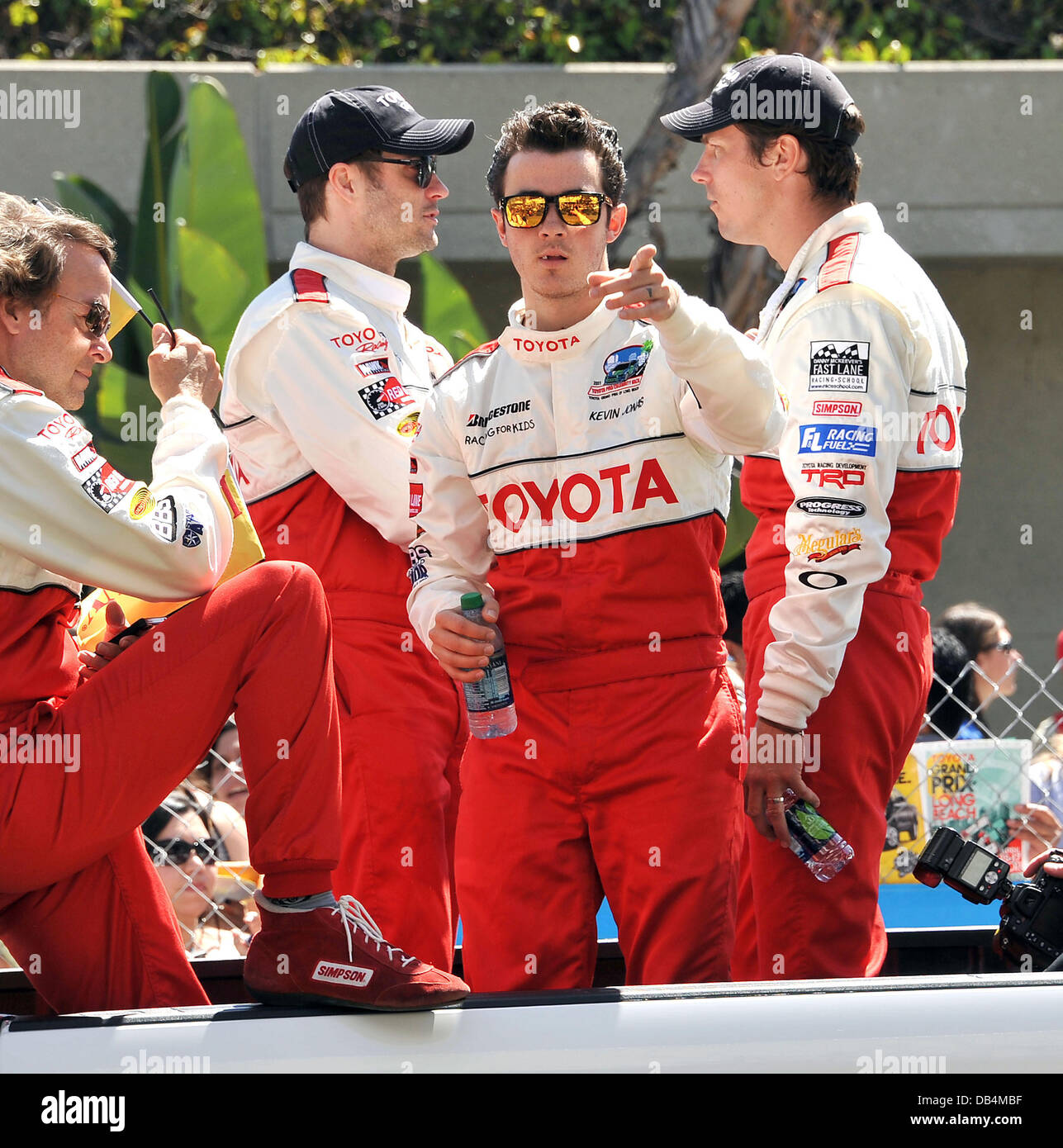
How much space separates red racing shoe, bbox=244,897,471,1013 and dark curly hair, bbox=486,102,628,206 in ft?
4.31

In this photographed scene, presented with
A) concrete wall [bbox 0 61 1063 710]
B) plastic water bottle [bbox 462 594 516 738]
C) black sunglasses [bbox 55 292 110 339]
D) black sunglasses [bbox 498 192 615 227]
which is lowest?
plastic water bottle [bbox 462 594 516 738]

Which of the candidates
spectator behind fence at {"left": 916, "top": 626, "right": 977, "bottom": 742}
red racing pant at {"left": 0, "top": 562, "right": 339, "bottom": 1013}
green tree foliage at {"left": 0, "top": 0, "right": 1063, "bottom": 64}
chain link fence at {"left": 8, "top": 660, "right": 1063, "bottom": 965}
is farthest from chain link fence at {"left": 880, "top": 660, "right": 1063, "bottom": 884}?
green tree foliage at {"left": 0, "top": 0, "right": 1063, "bottom": 64}

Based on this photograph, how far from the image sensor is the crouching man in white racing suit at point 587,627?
2.60 metres

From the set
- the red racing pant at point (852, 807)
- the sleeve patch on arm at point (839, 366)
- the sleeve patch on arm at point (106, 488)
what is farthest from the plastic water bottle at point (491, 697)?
the sleeve patch on arm at point (839, 366)

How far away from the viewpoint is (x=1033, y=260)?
9445 millimetres

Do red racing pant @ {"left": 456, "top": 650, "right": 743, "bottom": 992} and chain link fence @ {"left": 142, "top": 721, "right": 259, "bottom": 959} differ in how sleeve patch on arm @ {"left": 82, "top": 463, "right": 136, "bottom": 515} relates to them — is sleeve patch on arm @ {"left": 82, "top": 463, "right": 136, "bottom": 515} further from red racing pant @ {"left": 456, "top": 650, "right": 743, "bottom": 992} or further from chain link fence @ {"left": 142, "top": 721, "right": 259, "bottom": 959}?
chain link fence @ {"left": 142, "top": 721, "right": 259, "bottom": 959}

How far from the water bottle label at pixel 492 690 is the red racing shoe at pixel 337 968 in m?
0.41

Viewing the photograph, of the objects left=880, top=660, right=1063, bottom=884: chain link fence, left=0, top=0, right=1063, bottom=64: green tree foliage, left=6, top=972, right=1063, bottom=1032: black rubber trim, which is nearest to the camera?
left=6, top=972, right=1063, bottom=1032: black rubber trim

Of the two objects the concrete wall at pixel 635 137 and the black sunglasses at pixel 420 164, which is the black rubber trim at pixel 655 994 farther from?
the concrete wall at pixel 635 137

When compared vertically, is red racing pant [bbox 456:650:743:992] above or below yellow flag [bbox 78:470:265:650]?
below

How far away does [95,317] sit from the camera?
259 centimetres

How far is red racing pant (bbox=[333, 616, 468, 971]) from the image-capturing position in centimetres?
308

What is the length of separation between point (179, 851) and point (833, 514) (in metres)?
2.47
